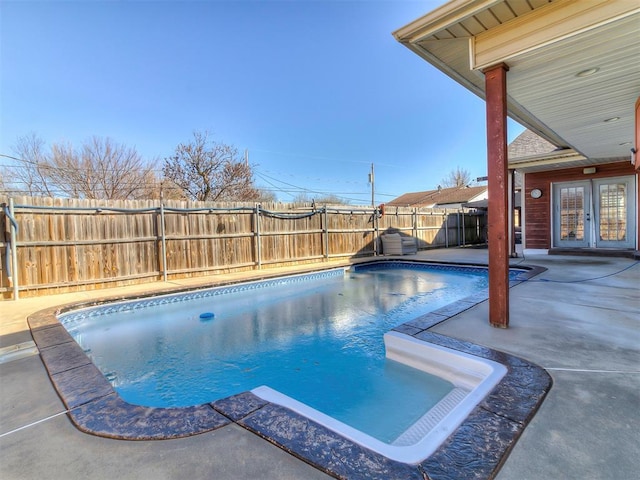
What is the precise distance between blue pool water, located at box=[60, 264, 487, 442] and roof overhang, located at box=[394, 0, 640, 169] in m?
3.11

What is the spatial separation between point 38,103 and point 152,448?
15085 millimetres

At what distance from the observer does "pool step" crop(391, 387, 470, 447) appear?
6.79ft

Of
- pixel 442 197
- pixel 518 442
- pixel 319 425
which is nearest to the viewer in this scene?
pixel 518 442

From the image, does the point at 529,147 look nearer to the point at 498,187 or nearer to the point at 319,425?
the point at 498,187

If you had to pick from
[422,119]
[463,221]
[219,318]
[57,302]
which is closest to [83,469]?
[219,318]

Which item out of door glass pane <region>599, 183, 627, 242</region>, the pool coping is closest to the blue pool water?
the pool coping

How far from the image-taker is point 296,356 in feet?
12.6

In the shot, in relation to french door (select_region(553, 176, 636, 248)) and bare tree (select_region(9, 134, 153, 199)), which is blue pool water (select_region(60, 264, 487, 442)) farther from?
bare tree (select_region(9, 134, 153, 199))

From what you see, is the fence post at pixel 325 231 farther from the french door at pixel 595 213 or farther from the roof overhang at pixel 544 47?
the french door at pixel 595 213

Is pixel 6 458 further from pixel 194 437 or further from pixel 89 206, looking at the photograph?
pixel 89 206

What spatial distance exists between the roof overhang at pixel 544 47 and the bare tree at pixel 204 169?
14.1 meters

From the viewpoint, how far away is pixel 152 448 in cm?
160

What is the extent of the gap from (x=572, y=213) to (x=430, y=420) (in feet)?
32.2

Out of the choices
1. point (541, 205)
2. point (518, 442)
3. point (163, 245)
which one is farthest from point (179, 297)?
point (541, 205)
